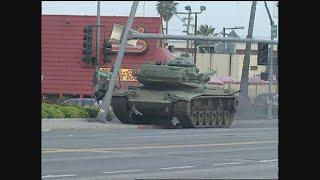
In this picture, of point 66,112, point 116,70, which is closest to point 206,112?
point 116,70

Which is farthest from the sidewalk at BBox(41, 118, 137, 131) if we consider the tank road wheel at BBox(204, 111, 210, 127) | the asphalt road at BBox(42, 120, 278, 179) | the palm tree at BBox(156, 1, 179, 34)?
the palm tree at BBox(156, 1, 179, 34)

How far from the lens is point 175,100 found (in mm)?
28188

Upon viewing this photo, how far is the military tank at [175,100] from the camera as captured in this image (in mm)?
28438

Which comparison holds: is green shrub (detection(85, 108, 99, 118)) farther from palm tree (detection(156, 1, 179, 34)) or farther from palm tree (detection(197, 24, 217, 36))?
palm tree (detection(197, 24, 217, 36))

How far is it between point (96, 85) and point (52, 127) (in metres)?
6.51

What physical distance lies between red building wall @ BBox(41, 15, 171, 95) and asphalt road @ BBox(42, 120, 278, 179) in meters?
24.7

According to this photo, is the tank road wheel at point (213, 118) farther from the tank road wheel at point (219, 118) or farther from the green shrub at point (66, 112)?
the green shrub at point (66, 112)

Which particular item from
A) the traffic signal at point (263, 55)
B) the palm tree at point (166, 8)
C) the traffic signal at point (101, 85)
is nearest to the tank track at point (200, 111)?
the traffic signal at point (101, 85)

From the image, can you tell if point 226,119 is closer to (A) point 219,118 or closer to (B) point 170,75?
(A) point 219,118

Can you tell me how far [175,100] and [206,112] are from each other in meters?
1.83
